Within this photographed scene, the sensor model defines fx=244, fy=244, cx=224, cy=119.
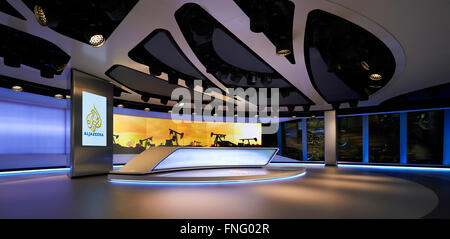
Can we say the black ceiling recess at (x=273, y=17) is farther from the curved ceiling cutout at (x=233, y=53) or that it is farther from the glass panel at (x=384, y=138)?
the glass panel at (x=384, y=138)

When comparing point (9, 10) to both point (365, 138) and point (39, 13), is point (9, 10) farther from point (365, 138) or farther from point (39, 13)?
point (365, 138)

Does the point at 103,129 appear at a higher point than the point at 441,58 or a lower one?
lower

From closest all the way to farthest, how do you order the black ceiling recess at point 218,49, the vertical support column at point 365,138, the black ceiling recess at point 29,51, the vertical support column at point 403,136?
1. the black ceiling recess at point 218,49
2. the black ceiling recess at point 29,51
3. the vertical support column at point 403,136
4. the vertical support column at point 365,138

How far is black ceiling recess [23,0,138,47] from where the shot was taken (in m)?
3.05

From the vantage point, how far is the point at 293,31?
4492 mm

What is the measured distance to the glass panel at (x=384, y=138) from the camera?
40.4 ft

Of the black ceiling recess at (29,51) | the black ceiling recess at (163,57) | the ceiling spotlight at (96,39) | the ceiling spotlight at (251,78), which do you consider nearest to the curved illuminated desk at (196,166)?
the ceiling spotlight at (251,78)

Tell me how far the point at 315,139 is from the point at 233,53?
10.8 meters

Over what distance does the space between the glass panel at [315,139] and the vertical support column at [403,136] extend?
4128 mm

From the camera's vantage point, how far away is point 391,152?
40.9 feet
